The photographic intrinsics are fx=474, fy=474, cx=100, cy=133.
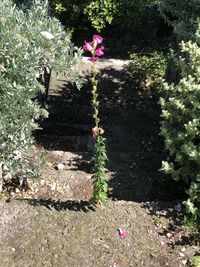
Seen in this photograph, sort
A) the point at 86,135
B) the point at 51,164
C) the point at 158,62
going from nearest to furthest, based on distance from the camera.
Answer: the point at 51,164, the point at 86,135, the point at 158,62

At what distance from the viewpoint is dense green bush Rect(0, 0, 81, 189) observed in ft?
15.0

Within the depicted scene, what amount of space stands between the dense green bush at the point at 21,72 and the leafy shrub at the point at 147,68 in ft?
10.9

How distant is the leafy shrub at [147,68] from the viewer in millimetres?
8562

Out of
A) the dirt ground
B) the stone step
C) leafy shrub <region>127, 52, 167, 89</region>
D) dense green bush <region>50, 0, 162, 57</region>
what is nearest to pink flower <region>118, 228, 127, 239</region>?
the dirt ground

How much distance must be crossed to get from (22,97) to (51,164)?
1.56 metres

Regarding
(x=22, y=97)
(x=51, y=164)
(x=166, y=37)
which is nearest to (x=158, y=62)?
(x=166, y=37)

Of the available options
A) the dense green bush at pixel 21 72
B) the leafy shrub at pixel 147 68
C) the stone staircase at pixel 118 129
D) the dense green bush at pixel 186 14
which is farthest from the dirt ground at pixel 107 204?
the dense green bush at pixel 186 14

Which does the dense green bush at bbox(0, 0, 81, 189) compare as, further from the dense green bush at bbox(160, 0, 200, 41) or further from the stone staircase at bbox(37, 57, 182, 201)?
the dense green bush at bbox(160, 0, 200, 41)

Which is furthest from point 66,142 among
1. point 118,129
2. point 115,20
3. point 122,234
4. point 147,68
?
point 115,20

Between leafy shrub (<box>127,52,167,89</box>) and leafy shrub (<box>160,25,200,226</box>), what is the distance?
10.9ft

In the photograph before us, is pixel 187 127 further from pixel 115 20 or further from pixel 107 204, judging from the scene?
pixel 115 20

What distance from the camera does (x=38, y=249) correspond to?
4.23 m

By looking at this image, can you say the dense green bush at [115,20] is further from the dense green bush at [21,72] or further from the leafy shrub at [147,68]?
the dense green bush at [21,72]

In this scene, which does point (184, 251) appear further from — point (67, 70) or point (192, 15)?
point (192, 15)
